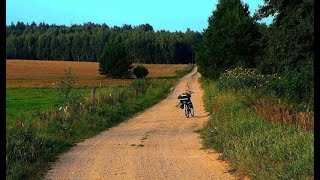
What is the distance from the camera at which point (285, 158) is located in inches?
322

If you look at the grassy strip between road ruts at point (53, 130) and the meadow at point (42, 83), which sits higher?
the meadow at point (42, 83)

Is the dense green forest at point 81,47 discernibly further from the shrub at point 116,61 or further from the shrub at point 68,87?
the shrub at point 68,87

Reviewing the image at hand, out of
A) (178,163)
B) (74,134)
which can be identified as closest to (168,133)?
(74,134)

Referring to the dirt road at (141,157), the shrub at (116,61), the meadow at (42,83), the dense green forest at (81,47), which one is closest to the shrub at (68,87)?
the dirt road at (141,157)

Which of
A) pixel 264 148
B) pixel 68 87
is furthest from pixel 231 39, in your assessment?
pixel 264 148

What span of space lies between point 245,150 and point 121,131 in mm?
9108

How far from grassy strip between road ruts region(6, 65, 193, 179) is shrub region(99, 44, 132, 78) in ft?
176

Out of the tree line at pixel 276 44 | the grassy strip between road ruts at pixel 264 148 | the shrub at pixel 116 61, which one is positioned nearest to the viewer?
the grassy strip between road ruts at pixel 264 148

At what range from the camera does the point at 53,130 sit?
1639 centimetres

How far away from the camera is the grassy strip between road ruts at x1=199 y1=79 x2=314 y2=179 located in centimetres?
745

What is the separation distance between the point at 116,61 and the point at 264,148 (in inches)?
3060

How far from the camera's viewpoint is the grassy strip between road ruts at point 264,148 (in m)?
7.45

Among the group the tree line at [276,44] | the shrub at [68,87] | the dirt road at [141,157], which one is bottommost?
the dirt road at [141,157]

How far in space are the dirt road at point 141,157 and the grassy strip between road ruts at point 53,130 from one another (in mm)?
406
